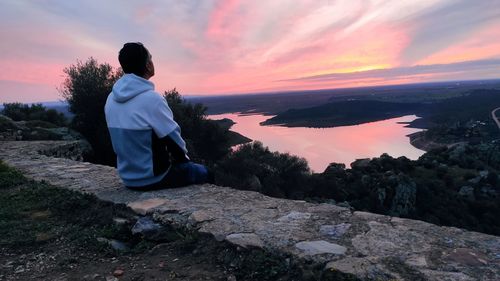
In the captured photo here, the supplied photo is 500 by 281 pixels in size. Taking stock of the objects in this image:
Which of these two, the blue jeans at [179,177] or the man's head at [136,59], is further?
the blue jeans at [179,177]

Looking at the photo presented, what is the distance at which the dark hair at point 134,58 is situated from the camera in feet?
11.5

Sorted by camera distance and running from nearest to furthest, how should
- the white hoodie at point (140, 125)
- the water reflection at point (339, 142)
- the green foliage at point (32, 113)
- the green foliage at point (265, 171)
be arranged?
1. the white hoodie at point (140, 125)
2. the green foliage at point (32, 113)
3. the green foliage at point (265, 171)
4. the water reflection at point (339, 142)

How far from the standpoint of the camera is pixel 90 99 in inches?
566

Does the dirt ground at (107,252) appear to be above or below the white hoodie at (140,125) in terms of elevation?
below

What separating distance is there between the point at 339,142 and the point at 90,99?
4789 centimetres

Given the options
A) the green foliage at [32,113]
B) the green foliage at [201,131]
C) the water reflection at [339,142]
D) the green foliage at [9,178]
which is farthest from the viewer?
the water reflection at [339,142]

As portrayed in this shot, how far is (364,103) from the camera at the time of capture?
11131cm

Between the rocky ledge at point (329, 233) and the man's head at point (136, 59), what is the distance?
125cm

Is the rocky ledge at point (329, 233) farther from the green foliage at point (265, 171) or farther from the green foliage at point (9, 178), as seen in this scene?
the green foliage at point (265, 171)

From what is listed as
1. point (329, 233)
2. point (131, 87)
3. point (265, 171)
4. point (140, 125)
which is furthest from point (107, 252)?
point (265, 171)

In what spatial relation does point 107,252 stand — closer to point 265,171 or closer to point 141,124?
point 141,124

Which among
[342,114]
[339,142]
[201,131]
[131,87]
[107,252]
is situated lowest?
[339,142]

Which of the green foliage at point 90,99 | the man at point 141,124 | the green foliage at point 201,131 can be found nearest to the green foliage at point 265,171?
the green foliage at point 201,131

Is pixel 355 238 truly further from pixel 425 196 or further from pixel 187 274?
pixel 425 196
